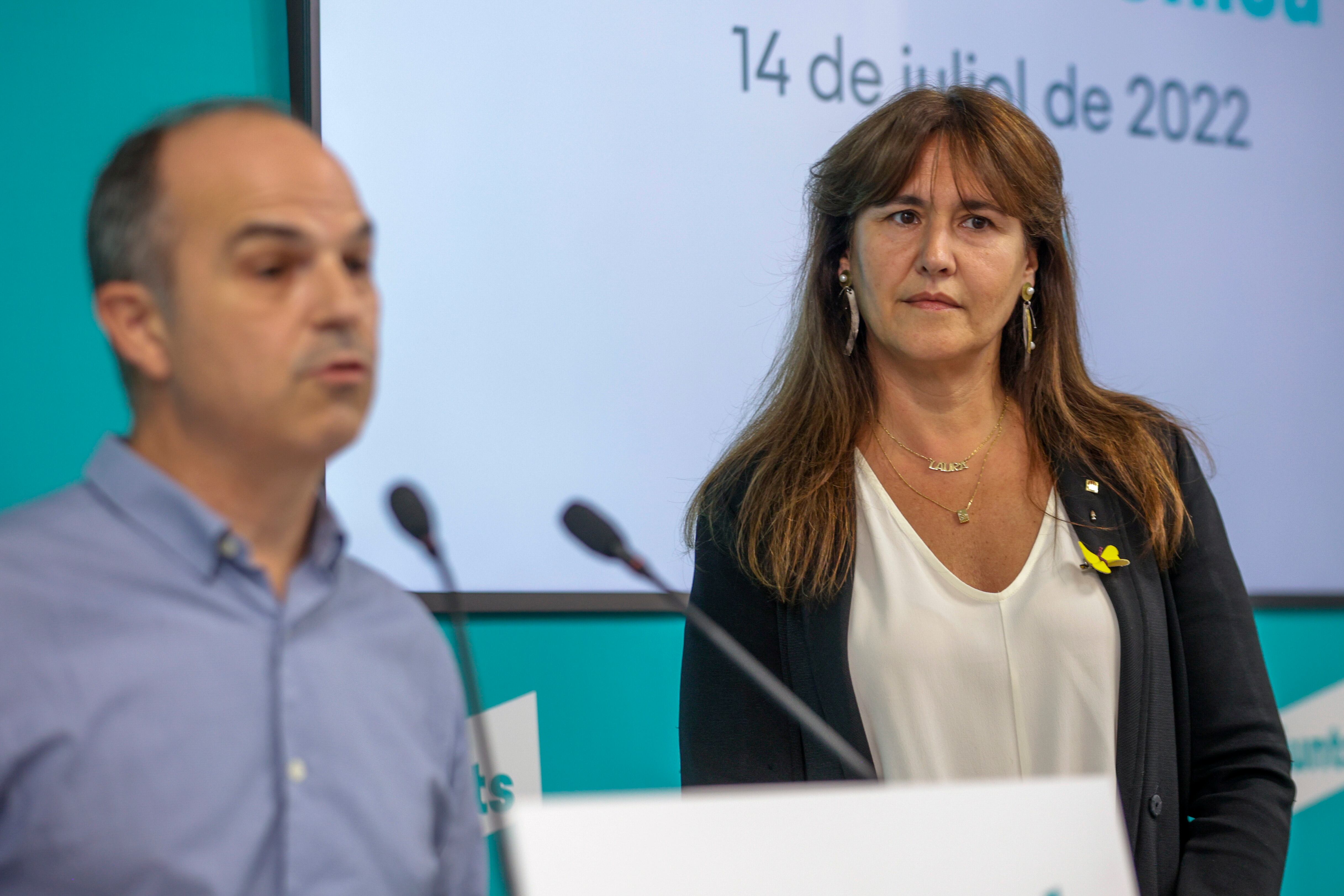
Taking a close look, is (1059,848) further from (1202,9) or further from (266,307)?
(1202,9)

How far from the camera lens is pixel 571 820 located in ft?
2.51

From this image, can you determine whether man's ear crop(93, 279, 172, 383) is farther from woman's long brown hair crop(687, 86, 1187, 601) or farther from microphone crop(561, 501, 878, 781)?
woman's long brown hair crop(687, 86, 1187, 601)

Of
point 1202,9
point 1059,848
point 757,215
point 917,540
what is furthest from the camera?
point 1202,9

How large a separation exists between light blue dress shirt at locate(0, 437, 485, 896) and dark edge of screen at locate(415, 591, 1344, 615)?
1178mm

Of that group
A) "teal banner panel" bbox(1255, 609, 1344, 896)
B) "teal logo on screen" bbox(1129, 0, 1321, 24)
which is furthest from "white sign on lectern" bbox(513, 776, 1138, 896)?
"teal logo on screen" bbox(1129, 0, 1321, 24)

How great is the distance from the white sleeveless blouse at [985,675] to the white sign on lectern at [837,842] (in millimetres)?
682

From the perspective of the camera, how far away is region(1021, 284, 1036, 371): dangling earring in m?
1.81

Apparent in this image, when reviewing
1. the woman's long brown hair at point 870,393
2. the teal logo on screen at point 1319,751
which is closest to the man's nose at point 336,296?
the woman's long brown hair at point 870,393

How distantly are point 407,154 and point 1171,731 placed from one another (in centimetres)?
153

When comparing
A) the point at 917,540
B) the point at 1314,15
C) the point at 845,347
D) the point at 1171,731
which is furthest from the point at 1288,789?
the point at 1314,15

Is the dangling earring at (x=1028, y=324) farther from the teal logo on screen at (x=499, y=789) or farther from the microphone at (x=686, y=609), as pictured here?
the teal logo on screen at (x=499, y=789)

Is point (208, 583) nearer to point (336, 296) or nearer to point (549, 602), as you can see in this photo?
point (336, 296)

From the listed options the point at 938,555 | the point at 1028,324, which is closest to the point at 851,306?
the point at 1028,324

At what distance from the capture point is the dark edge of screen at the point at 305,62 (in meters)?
2.18
